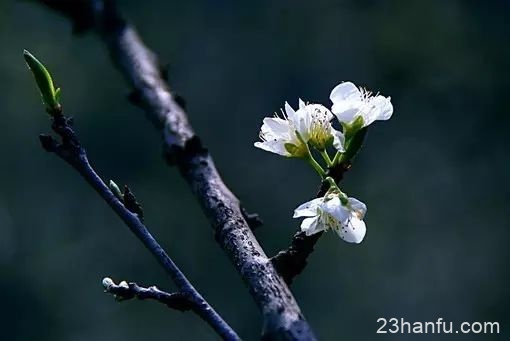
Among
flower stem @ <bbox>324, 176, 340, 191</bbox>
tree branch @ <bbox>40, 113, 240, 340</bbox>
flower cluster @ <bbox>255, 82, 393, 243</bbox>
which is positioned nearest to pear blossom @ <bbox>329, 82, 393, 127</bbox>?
flower cluster @ <bbox>255, 82, 393, 243</bbox>

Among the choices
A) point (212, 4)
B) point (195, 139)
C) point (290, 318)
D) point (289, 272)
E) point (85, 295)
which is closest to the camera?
point (290, 318)

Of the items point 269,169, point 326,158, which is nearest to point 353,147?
point 326,158

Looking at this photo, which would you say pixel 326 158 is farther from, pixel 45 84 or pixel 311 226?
pixel 45 84

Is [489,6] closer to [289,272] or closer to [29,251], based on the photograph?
[29,251]

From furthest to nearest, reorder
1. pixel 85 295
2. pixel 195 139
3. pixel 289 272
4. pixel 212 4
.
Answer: pixel 212 4, pixel 85 295, pixel 195 139, pixel 289 272

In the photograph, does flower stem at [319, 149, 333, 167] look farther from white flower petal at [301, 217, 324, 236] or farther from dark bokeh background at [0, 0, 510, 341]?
dark bokeh background at [0, 0, 510, 341]

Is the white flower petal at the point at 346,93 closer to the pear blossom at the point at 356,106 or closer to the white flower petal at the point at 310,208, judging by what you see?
the pear blossom at the point at 356,106

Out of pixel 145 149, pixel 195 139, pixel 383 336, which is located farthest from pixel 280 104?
pixel 195 139
